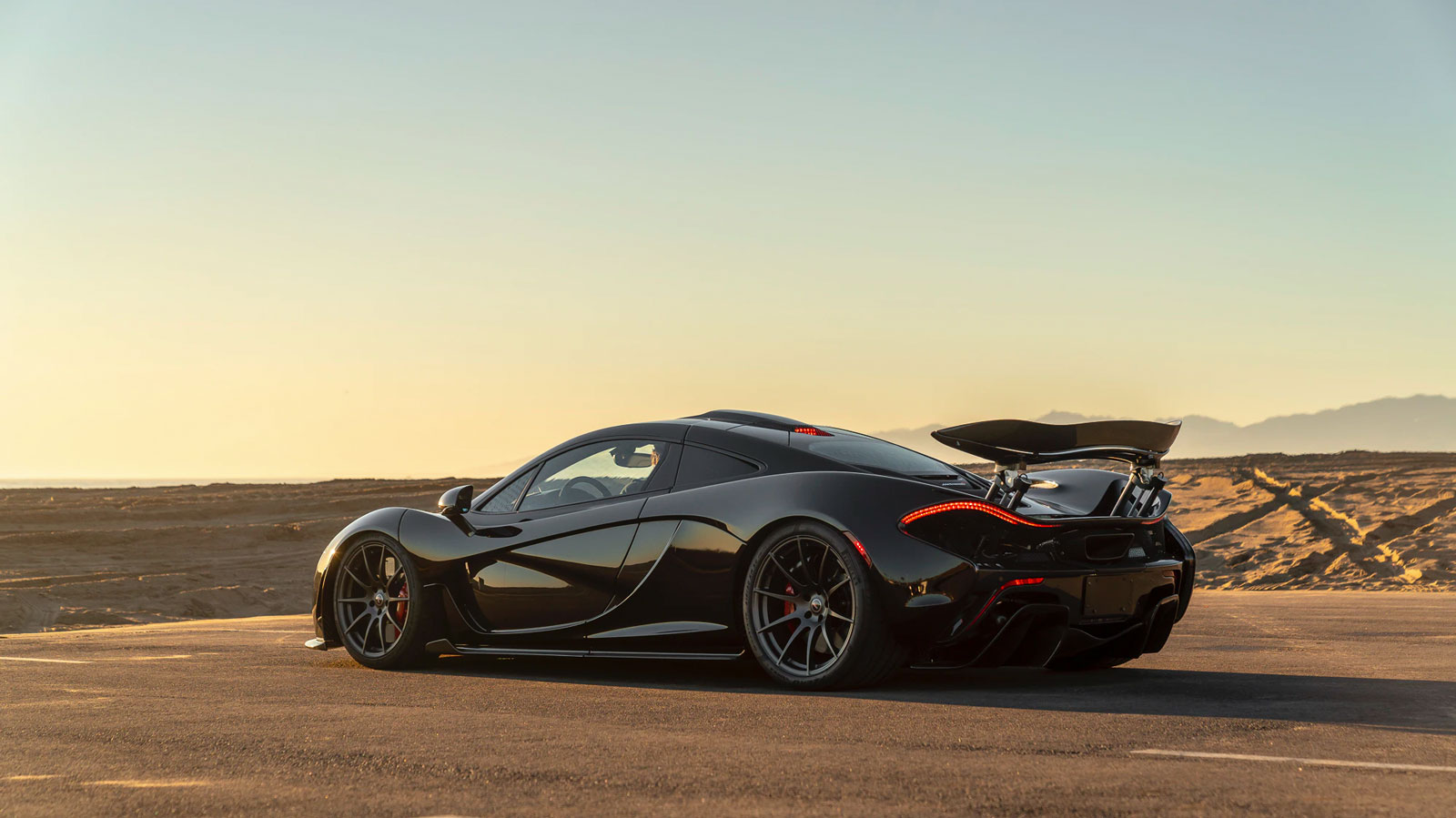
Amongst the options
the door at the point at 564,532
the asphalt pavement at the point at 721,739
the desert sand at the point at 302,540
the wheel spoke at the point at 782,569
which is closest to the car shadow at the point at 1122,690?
the asphalt pavement at the point at 721,739

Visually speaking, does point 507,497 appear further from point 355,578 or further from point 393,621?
point 355,578

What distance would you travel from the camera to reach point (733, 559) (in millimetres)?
5738

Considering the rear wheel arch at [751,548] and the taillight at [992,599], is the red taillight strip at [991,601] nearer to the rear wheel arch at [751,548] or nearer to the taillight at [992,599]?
the taillight at [992,599]

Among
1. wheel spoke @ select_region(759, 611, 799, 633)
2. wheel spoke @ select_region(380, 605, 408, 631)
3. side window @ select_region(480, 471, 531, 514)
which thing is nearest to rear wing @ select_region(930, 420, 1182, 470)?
wheel spoke @ select_region(759, 611, 799, 633)

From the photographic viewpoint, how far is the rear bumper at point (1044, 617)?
5.23m

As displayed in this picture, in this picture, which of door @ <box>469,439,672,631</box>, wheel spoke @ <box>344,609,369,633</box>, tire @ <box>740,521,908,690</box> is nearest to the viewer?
tire @ <box>740,521,908,690</box>

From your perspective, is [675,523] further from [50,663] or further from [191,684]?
[50,663]

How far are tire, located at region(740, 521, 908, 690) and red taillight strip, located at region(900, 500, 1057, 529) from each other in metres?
0.29

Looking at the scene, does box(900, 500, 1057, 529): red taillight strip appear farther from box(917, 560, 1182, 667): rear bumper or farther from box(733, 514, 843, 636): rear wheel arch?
box(733, 514, 843, 636): rear wheel arch

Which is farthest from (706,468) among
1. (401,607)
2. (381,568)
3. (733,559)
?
(381,568)

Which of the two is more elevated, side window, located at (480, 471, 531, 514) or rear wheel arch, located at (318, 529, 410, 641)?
side window, located at (480, 471, 531, 514)

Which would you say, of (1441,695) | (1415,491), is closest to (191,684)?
(1441,695)

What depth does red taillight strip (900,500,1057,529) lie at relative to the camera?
5.34 m

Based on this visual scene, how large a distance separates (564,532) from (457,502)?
0.88m
